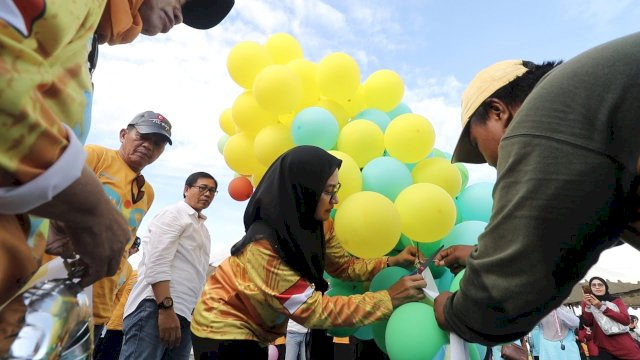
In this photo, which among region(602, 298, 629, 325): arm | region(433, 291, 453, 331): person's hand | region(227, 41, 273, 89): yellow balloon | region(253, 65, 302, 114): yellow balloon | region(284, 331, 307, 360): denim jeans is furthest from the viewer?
region(284, 331, 307, 360): denim jeans

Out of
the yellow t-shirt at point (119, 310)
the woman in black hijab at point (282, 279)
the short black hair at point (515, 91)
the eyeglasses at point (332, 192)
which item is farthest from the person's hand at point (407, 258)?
the yellow t-shirt at point (119, 310)

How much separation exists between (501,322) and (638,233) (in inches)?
14.1

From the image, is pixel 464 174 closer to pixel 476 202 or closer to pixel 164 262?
pixel 476 202

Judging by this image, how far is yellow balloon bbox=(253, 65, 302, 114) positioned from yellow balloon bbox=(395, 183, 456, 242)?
3.39 ft

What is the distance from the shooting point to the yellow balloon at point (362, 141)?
89.6 inches

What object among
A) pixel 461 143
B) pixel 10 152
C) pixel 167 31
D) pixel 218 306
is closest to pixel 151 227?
pixel 218 306

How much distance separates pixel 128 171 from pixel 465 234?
2.04m

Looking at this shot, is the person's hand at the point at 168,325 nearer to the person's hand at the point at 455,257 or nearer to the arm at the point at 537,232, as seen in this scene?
the person's hand at the point at 455,257

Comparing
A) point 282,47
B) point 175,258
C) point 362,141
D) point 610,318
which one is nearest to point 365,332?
point 362,141

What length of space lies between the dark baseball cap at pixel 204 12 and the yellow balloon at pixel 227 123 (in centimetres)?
191

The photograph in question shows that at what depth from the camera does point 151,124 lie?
8.79ft

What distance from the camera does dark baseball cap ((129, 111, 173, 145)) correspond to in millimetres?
2643

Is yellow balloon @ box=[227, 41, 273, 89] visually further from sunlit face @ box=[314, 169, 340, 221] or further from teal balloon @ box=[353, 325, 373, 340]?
teal balloon @ box=[353, 325, 373, 340]

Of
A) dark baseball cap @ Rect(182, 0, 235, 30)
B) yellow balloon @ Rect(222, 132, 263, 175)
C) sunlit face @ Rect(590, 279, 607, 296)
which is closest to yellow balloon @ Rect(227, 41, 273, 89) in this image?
yellow balloon @ Rect(222, 132, 263, 175)
